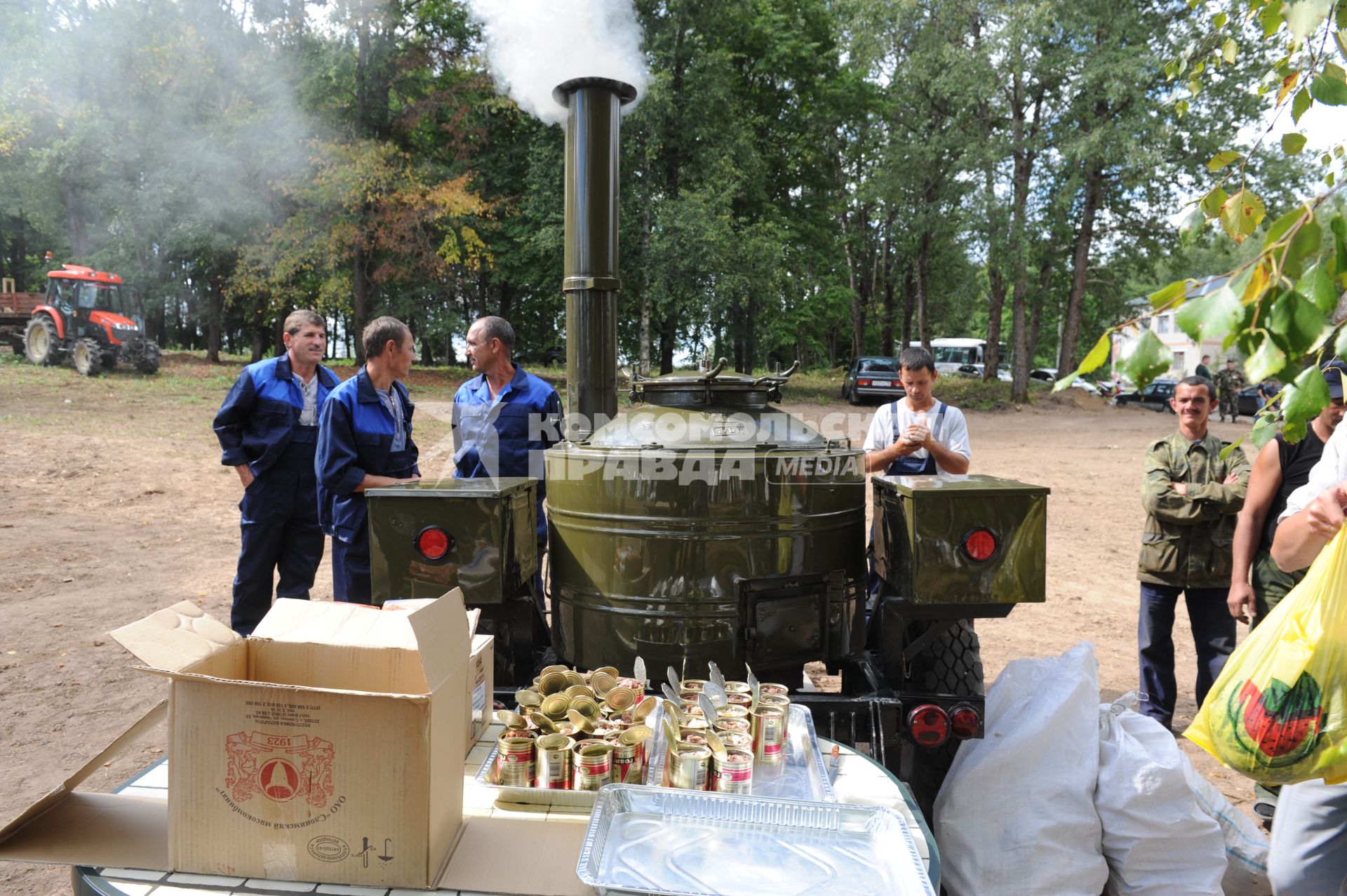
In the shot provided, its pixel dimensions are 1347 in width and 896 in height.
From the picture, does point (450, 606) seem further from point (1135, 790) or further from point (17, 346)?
point (17, 346)

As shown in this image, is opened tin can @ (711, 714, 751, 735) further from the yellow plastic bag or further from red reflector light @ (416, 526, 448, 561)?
red reflector light @ (416, 526, 448, 561)

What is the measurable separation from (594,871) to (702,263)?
18.8 metres

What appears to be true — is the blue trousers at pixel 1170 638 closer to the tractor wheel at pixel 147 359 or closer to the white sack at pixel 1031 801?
the white sack at pixel 1031 801

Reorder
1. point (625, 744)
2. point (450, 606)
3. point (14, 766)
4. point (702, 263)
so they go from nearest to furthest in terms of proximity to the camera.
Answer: point (450, 606) → point (625, 744) → point (14, 766) → point (702, 263)

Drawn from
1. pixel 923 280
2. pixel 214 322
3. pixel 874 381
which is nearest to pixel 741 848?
pixel 874 381

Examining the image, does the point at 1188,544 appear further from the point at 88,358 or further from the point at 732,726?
the point at 88,358

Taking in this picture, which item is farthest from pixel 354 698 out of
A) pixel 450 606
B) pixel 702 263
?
pixel 702 263

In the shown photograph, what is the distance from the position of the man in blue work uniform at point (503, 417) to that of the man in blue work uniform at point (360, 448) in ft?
1.47

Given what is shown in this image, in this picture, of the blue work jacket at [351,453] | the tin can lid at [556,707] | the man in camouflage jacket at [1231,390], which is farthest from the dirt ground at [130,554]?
the man in camouflage jacket at [1231,390]

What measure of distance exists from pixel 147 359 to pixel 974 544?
63.1 feet

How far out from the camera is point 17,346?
20312 mm

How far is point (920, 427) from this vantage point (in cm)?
396

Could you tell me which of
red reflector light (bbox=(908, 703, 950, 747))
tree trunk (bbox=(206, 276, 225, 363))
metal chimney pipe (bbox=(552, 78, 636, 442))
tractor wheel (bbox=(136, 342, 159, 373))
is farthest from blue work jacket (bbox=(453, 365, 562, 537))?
tree trunk (bbox=(206, 276, 225, 363))

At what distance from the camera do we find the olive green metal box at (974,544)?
2768 mm
